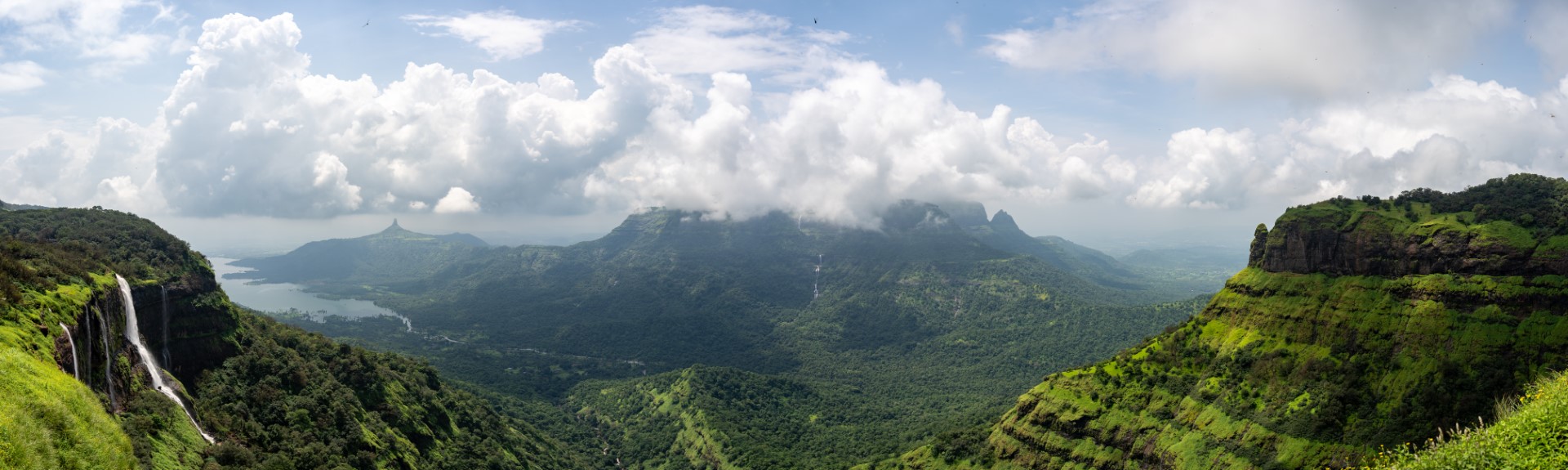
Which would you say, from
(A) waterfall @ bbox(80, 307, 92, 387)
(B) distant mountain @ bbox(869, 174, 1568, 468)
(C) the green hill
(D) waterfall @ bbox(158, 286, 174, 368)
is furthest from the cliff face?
(D) waterfall @ bbox(158, 286, 174, 368)

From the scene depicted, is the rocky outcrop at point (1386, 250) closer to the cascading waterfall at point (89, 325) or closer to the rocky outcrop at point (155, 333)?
the rocky outcrop at point (155, 333)

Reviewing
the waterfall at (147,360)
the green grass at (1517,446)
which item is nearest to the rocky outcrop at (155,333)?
the waterfall at (147,360)

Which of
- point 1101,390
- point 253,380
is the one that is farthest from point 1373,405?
point 253,380

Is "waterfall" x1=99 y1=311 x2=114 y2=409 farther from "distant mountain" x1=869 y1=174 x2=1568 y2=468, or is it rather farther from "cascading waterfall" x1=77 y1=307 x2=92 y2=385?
"distant mountain" x1=869 y1=174 x2=1568 y2=468

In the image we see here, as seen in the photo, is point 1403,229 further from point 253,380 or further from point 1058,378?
point 253,380

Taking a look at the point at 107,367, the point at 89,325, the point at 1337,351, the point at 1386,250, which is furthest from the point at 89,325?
the point at 1386,250

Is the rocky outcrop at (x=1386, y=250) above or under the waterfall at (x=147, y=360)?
above
